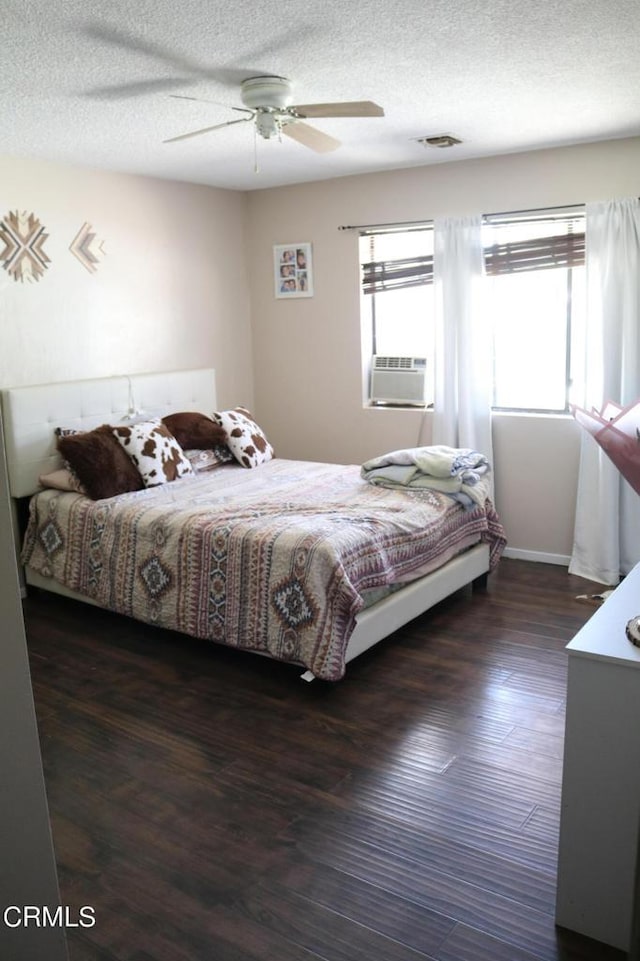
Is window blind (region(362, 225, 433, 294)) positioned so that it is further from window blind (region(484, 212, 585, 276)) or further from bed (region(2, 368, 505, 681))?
bed (region(2, 368, 505, 681))

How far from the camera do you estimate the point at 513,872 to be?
2168mm

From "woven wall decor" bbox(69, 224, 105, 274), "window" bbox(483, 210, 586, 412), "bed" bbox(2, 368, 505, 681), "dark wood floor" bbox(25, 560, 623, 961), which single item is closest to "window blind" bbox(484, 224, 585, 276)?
"window" bbox(483, 210, 586, 412)

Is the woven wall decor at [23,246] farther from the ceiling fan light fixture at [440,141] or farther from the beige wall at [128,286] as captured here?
the ceiling fan light fixture at [440,141]

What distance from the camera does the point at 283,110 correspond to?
3.18 metres

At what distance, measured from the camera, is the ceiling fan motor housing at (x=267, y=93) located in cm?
306

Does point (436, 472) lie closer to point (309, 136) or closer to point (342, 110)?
point (309, 136)

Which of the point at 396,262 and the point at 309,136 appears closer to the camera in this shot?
the point at 309,136

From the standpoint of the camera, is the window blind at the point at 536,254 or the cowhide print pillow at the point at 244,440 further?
the cowhide print pillow at the point at 244,440

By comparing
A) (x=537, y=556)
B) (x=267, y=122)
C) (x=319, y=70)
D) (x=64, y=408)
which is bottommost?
(x=537, y=556)

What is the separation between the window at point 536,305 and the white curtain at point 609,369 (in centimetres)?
18

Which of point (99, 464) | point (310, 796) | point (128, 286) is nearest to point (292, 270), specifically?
point (128, 286)

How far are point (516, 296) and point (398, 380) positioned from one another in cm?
96

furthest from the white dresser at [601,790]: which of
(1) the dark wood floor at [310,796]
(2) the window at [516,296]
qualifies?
(2) the window at [516,296]

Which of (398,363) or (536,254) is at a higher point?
(536,254)
